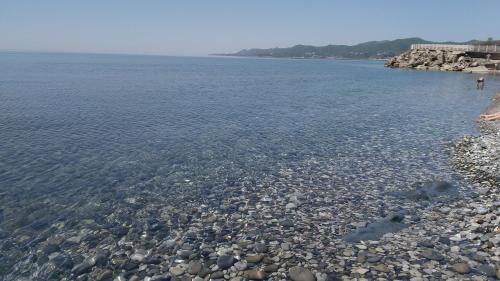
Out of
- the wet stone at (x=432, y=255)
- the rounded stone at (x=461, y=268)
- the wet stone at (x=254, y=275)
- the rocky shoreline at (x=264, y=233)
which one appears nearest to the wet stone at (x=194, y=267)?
the rocky shoreline at (x=264, y=233)

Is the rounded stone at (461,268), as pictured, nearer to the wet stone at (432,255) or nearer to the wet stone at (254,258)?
the wet stone at (432,255)

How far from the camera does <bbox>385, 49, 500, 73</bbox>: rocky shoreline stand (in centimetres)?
11492

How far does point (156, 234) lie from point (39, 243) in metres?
3.62

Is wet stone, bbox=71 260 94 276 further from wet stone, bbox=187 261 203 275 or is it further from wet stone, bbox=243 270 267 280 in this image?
wet stone, bbox=243 270 267 280

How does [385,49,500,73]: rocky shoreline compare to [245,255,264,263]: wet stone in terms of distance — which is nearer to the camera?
[245,255,264,263]: wet stone

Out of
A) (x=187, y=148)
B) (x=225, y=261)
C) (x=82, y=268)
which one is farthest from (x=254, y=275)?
(x=187, y=148)

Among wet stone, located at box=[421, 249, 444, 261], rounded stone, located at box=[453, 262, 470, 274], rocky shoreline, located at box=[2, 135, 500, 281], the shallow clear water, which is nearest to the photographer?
rounded stone, located at box=[453, 262, 470, 274]

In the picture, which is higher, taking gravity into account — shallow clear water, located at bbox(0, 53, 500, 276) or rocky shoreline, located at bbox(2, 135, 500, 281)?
shallow clear water, located at bbox(0, 53, 500, 276)

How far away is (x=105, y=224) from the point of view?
13.1 metres

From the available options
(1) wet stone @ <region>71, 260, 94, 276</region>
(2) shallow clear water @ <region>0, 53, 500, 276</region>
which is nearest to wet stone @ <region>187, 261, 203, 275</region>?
(1) wet stone @ <region>71, 260, 94, 276</region>

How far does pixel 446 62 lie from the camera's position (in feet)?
419

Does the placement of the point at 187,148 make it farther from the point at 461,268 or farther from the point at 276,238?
the point at 461,268

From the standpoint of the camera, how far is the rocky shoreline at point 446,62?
11492 cm

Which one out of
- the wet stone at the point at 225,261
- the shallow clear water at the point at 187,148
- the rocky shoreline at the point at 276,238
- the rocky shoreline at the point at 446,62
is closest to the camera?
the rocky shoreline at the point at 276,238
